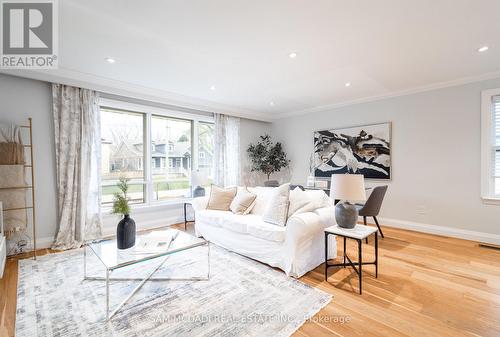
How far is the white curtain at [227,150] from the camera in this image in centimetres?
523

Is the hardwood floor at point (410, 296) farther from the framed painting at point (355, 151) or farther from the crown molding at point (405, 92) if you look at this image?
the crown molding at point (405, 92)

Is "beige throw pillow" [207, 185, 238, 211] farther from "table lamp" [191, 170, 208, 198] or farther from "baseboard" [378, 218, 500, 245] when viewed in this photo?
"baseboard" [378, 218, 500, 245]

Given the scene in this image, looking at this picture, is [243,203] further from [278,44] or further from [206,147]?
[206,147]

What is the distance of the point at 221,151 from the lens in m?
5.29

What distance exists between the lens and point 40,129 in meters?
3.27

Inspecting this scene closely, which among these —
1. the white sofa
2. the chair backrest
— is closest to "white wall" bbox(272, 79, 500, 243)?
the chair backrest

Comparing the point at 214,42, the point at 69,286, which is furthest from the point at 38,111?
the point at 214,42

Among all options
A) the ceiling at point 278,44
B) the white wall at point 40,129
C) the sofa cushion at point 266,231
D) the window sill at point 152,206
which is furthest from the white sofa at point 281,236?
the white wall at point 40,129

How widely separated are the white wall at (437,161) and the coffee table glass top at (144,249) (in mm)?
3855

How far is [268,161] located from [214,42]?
11.8 ft

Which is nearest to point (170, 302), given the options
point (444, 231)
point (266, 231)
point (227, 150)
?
point (266, 231)

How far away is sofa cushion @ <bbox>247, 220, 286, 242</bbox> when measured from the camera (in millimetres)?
2531

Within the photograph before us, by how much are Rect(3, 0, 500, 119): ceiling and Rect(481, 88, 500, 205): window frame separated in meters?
0.42

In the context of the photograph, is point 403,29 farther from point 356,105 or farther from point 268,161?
point 268,161
